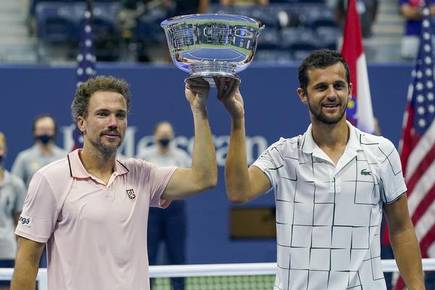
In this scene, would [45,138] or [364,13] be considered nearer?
[45,138]

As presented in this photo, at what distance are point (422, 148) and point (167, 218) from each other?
2.58 metres

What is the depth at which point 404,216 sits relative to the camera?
4887 mm

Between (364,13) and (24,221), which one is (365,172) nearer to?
(24,221)

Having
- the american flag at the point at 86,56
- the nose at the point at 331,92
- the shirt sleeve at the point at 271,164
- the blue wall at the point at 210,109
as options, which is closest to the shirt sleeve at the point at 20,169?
the blue wall at the point at 210,109

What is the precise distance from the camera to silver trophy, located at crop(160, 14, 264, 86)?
437 centimetres

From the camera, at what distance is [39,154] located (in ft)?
33.7

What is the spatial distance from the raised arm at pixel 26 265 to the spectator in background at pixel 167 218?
5631mm

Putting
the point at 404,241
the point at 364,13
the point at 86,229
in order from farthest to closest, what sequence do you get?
the point at 364,13, the point at 404,241, the point at 86,229

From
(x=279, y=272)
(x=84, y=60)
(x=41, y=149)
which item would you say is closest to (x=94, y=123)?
(x=279, y=272)

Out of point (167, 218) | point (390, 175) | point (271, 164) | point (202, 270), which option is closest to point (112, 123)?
point (271, 164)

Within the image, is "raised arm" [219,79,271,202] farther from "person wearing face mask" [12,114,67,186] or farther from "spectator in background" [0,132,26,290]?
"person wearing face mask" [12,114,67,186]

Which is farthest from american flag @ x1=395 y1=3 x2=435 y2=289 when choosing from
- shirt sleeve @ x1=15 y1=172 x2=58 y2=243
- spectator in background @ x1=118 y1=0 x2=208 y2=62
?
shirt sleeve @ x1=15 y1=172 x2=58 y2=243

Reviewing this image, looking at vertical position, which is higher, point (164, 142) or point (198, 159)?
point (164, 142)

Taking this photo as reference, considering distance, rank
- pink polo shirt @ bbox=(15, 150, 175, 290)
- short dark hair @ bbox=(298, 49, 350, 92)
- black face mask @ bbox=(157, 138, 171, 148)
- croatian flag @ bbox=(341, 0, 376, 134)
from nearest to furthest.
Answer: pink polo shirt @ bbox=(15, 150, 175, 290) < short dark hair @ bbox=(298, 49, 350, 92) < croatian flag @ bbox=(341, 0, 376, 134) < black face mask @ bbox=(157, 138, 171, 148)
